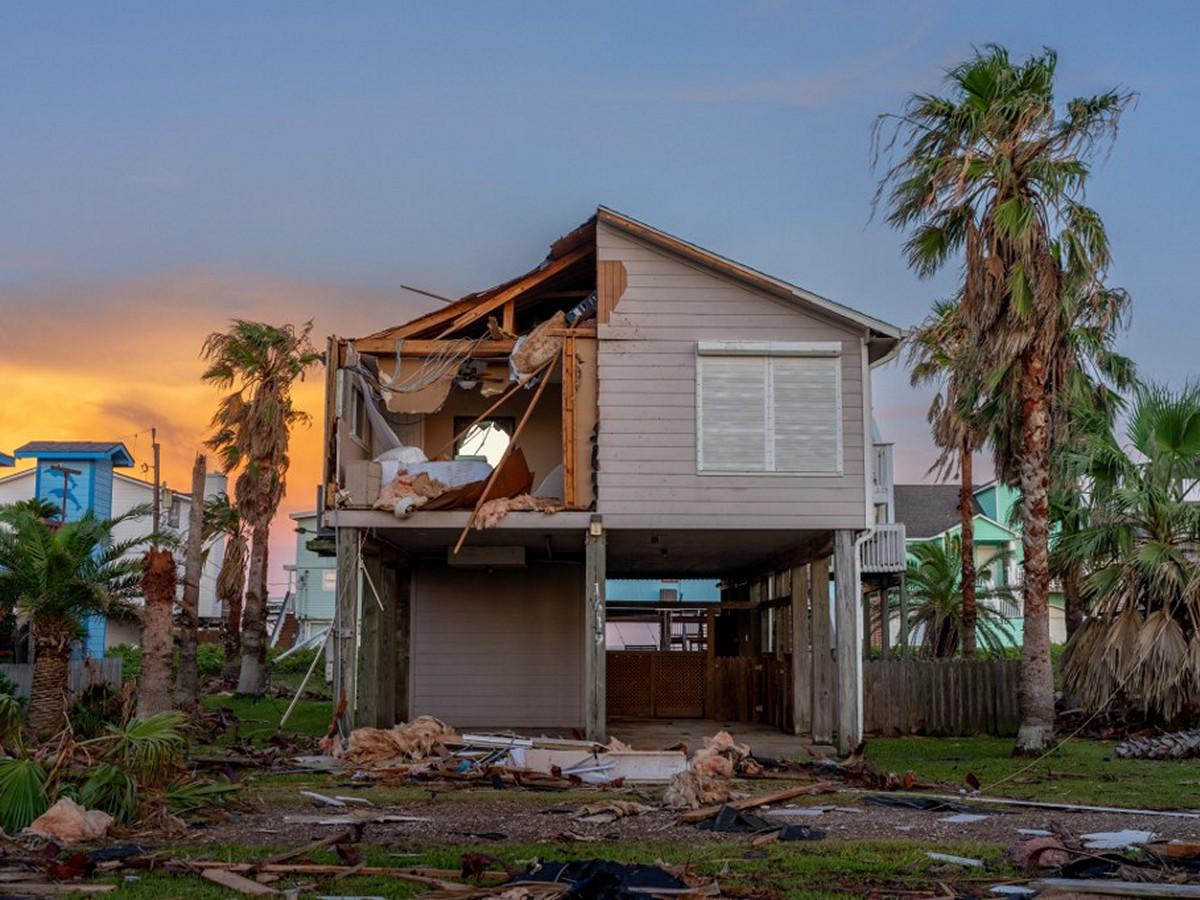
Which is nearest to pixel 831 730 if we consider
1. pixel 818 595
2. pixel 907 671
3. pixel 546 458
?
pixel 818 595

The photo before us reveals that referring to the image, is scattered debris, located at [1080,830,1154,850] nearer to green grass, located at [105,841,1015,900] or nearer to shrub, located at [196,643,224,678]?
green grass, located at [105,841,1015,900]

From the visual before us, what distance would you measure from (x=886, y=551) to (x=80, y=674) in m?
16.9

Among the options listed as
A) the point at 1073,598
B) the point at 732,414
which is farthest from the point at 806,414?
the point at 1073,598

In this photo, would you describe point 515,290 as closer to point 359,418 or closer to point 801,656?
point 359,418

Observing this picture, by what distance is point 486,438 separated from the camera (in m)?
23.3

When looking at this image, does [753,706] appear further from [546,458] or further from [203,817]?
[203,817]

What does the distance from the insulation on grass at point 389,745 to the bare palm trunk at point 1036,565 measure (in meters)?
8.35

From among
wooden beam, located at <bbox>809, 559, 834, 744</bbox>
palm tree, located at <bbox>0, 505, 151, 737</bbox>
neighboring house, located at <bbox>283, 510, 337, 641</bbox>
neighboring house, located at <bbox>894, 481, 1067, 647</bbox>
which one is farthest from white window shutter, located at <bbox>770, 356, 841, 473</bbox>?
neighboring house, located at <bbox>283, 510, 337, 641</bbox>

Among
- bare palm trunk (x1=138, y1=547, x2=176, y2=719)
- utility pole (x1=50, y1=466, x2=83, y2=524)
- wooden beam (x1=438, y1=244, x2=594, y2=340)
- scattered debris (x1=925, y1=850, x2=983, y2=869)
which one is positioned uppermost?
wooden beam (x1=438, y1=244, x2=594, y2=340)

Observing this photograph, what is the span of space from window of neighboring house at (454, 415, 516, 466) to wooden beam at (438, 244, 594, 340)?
3.22 m

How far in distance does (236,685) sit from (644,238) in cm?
1884

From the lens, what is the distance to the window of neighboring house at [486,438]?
2317cm

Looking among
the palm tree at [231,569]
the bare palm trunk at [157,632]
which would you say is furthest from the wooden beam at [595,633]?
the palm tree at [231,569]

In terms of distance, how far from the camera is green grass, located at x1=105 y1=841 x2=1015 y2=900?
8.49m
